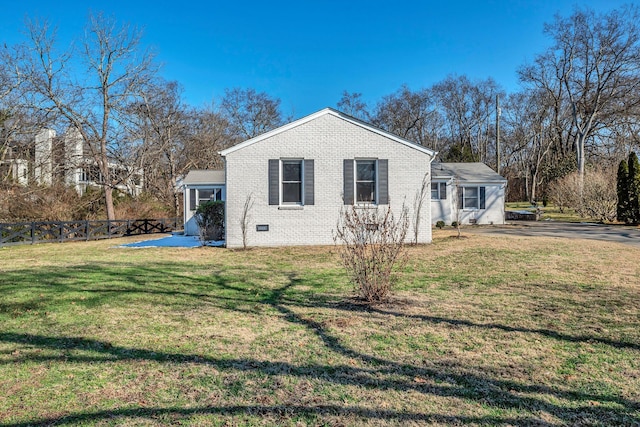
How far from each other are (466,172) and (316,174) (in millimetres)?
14031

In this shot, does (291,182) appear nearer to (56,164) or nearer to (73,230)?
(73,230)

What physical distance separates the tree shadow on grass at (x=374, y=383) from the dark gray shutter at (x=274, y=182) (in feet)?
27.9

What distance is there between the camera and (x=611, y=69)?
27.6 m

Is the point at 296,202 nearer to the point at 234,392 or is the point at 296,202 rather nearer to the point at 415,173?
the point at 415,173

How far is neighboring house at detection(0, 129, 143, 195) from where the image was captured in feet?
68.9

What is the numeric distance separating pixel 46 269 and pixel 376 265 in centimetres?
820

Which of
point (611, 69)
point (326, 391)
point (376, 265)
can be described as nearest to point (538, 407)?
point (326, 391)

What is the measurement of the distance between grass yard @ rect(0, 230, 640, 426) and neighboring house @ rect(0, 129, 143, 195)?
16.8m

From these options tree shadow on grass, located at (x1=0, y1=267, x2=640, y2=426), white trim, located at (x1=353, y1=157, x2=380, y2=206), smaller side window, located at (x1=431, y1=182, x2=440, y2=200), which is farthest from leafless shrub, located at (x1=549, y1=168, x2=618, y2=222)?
tree shadow on grass, located at (x1=0, y1=267, x2=640, y2=426)

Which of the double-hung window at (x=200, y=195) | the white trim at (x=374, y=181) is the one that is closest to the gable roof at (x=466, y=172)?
the white trim at (x=374, y=181)

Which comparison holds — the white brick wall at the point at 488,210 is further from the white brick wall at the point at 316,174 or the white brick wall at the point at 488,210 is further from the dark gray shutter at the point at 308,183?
the dark gray shutter at the point at 308,183

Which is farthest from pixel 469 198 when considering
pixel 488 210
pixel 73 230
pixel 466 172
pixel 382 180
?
pixel 73 230

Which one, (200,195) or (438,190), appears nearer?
(200,195)

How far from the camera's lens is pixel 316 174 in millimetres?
13195
